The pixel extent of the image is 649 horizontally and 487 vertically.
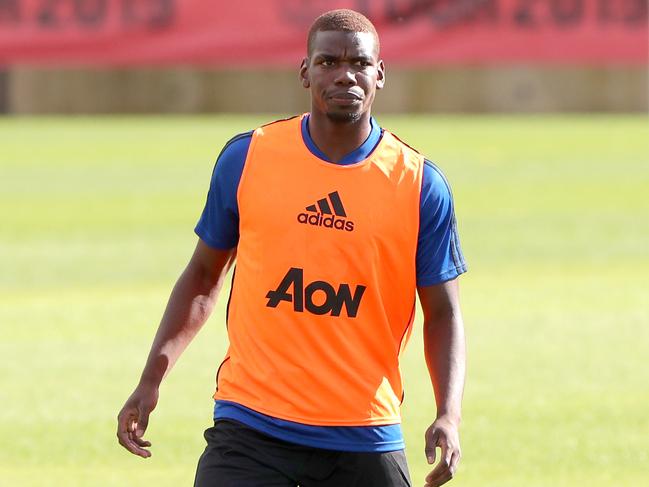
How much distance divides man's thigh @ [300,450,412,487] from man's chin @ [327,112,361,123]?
3.09 ft

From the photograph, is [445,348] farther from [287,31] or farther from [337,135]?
[287,31]

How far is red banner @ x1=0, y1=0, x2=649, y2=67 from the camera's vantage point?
26.2 m

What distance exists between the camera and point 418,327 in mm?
11461

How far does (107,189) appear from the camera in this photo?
2016 centimetres

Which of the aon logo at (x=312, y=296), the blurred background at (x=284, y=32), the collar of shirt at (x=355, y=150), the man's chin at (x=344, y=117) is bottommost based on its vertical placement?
the aon logo at (x=312, y=296)

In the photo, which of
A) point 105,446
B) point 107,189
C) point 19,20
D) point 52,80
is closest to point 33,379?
point 105,446

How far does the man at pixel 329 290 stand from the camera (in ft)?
15.6

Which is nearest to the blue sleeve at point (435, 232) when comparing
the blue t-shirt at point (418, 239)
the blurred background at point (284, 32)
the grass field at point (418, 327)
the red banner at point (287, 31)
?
the blue t-shirt at point (418, 239)

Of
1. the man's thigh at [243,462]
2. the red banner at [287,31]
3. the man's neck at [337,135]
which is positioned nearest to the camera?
the man's thigh at [243,462]

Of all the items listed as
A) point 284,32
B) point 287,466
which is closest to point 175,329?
point 287,466

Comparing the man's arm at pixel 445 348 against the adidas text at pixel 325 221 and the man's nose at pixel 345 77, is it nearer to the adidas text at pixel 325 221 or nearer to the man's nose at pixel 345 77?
the adidas text at pixel 325 221

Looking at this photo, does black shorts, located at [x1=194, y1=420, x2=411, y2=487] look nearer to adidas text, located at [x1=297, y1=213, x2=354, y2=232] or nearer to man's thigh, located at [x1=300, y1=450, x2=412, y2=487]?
man's thigh, located at [x1=300, y1=450, x2=412, y2=487]

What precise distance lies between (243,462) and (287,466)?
4.8 inches

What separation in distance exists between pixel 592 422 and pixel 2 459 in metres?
2.99
